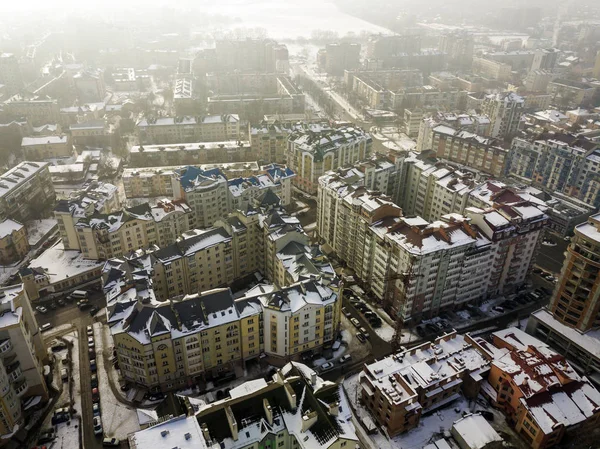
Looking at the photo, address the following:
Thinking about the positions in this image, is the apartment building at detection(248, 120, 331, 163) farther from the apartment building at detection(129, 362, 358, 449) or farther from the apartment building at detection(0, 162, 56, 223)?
the apartment building at detection(129, 362, 358, 449)

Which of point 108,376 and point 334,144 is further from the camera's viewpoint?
point 334,144

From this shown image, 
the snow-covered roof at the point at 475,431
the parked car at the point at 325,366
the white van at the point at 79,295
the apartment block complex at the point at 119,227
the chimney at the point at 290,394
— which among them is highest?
the chimney at the point at 290,394

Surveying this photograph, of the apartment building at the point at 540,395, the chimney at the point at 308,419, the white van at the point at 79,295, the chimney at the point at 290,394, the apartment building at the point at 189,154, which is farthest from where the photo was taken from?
the apartment building at the point at 189,154

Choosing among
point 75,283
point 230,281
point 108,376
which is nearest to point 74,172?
point 75,283

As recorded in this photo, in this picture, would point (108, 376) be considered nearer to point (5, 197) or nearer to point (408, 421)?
point (408, 421)

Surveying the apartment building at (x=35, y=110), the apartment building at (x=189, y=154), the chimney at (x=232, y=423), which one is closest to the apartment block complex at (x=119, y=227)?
the apartment building at (x=189, y=154)

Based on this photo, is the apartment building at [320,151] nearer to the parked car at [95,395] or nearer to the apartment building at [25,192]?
the apartment building at [25,192]
